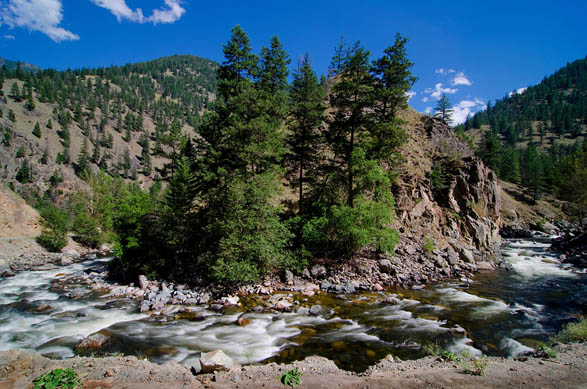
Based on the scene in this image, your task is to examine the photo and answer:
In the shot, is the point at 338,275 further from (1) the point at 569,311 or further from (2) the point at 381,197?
(1) the point at 569,311

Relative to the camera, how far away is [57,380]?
20.2 feet

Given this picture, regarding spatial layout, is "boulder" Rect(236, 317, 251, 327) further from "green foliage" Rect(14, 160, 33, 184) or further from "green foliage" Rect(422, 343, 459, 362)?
"green foliage" Rect(14, 160, 33, 184)

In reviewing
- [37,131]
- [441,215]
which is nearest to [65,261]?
[441,215]

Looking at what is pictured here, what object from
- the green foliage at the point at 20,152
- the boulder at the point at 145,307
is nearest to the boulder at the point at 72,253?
the boulder at the point at 145,307

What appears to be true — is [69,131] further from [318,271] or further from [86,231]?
[318,271]

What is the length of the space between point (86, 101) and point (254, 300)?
8077 inches

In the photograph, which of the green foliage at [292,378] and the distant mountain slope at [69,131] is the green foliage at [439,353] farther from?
the distant mountain slope at [69,131]

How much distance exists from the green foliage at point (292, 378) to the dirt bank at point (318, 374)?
14 centimetres

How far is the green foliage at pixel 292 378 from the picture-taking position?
6.71 m

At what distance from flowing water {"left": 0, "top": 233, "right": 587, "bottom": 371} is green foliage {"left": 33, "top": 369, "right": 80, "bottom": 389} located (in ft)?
11.2

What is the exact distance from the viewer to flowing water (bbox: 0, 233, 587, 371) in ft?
33.6

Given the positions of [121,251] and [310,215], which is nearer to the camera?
[121,251]

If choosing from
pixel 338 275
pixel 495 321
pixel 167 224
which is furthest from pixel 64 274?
pixel 495 321

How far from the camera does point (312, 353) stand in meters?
9.92
